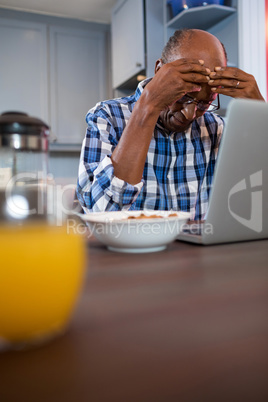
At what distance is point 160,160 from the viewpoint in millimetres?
1371

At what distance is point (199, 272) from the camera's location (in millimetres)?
446

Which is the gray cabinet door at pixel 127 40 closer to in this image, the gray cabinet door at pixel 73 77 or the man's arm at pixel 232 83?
the gray cabinet door at pixel 73 77

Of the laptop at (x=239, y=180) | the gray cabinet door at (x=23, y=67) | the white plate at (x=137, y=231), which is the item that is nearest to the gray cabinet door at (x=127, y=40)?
the gray cabinet door at (x=23, y=67)

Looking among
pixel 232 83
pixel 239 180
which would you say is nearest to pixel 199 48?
pixel 232 83

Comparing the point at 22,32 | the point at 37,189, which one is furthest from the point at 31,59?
the point at 37,189

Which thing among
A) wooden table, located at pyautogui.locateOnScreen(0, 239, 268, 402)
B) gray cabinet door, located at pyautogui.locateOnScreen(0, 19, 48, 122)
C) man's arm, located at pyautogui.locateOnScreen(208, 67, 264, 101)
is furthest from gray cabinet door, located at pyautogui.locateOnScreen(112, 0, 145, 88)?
wooden table, located at pyautogui.locateOnScreen(0, 239, 268, 402)

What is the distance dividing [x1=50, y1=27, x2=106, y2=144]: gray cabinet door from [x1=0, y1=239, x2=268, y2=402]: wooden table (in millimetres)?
3115

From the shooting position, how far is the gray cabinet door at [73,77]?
11.0 feet

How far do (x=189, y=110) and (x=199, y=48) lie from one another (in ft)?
0.65

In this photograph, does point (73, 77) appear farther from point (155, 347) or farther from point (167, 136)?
point (155, 347)

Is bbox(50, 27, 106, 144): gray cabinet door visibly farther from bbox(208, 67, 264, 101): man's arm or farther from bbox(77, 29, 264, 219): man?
bbox(208, 67, 264, 101): man's arm

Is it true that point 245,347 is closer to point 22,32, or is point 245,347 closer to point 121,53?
point 121,53

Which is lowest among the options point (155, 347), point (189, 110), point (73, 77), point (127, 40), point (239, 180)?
point (155, 347)

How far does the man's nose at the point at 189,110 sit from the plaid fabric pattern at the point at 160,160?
12cm
